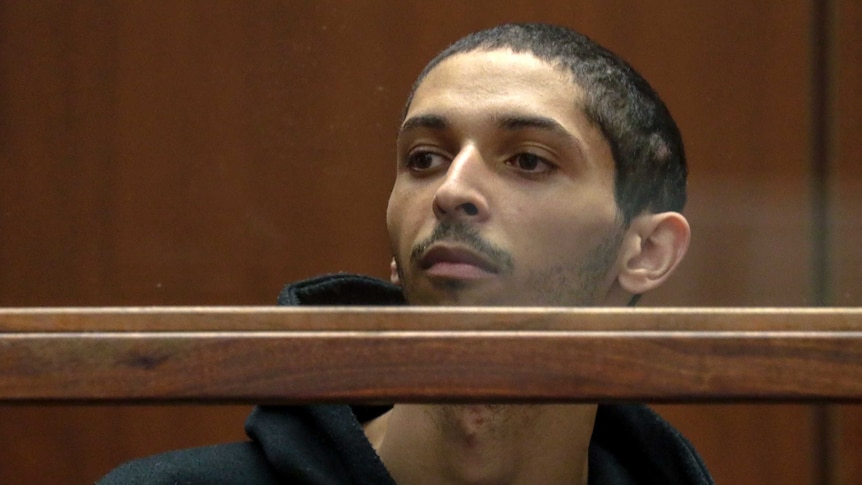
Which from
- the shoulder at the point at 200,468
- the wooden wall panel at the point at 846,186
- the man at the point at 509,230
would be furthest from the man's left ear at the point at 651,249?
the shoulder at the point at 200,468

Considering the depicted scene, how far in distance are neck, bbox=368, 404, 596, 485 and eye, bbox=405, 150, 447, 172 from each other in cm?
17

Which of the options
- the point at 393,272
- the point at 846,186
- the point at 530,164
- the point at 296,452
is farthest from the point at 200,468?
the point at 846,186

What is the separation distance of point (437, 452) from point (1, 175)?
13.7 inches

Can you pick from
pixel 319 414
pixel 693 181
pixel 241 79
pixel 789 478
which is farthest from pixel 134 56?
pixel 789 478

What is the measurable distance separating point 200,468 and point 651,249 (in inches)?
14.2

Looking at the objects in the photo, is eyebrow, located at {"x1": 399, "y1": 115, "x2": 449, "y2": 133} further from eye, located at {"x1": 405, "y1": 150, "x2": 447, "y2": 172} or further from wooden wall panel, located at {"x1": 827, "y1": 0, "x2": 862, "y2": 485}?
wooden wall panel, located at {"x1": 827, "y1": 0, "x2": 862, "y2": 485}

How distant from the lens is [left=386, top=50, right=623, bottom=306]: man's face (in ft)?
2.28

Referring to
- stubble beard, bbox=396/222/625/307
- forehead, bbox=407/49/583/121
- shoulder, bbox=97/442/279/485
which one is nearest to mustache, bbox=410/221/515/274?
stubble beard, bbox=396/222/625/307

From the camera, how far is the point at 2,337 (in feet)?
1.49

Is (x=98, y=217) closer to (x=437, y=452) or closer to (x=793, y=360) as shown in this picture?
(x=437, y=452)

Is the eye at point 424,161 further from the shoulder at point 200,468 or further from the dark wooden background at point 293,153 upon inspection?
the shoulder at point 200,468

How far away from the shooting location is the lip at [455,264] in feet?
2.17

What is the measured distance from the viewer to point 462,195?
70cm

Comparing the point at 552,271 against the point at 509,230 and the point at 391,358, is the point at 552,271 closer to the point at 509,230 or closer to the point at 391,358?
the point at 509,230
